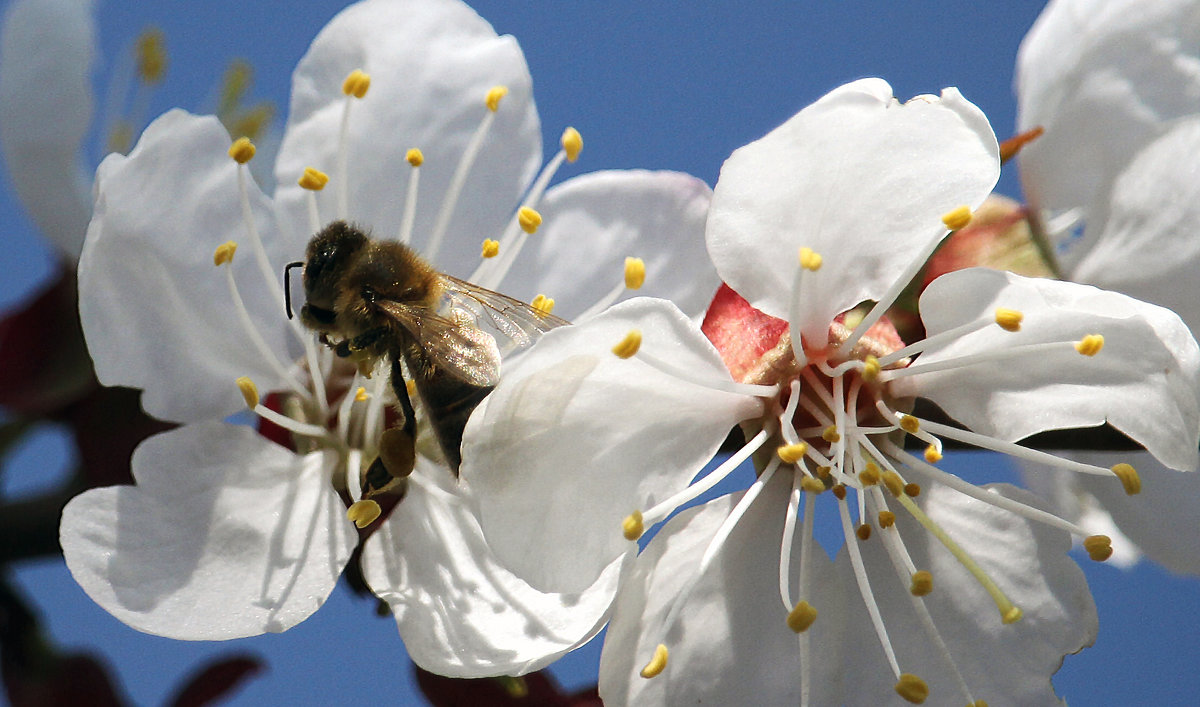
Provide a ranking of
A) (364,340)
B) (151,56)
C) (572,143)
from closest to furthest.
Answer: (364,340) < (572,143) < (151,56)

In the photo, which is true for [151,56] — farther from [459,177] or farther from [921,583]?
[921,583]

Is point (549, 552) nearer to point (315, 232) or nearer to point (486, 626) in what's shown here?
point (486, 626)

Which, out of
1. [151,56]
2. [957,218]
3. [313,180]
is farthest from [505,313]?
[151,56]

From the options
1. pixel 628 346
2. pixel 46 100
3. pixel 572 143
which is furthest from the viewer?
pixel 46 100

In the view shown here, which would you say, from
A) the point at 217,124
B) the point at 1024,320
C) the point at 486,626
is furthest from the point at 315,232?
the point at 1024,320

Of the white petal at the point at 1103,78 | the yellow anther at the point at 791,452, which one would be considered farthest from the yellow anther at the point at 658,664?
the white petal at the point at 1103,78

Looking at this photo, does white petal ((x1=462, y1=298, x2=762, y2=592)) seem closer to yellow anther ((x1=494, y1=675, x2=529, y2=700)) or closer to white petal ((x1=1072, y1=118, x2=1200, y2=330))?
yellow anther ((x1=494, y1=675, x2=529, y2=700))
